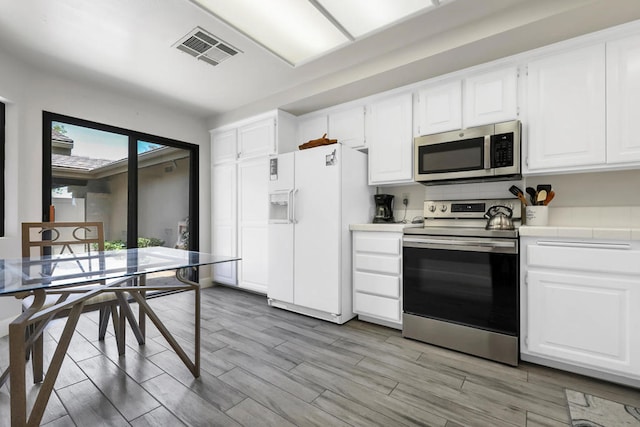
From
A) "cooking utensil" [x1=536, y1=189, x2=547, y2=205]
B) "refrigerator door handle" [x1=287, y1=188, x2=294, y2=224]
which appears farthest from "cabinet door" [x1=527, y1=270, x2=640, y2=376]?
"refrigerator door handle" [x1=287, y1=188, x2=294, y2=224]

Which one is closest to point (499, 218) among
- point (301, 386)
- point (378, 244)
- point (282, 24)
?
point (378, 244)

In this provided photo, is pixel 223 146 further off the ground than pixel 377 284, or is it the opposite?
pixel 223 146

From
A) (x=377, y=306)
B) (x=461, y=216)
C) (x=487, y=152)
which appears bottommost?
(x=377, y=306)

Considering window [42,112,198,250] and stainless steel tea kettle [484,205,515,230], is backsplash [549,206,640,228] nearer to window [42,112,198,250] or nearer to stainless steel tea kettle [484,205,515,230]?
stainless steel tea kettle [484,205,515,230]

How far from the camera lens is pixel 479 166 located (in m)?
2.36

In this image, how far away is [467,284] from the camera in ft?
7.12

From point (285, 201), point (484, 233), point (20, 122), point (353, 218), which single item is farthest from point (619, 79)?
point (20, 122)

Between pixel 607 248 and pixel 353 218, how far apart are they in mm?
1812

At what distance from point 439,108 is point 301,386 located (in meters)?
2.44

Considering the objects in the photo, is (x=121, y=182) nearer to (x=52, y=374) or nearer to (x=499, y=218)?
(x=52, y=374)

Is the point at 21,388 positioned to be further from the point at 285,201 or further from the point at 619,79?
the point at 619,79

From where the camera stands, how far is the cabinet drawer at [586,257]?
66.9 inches

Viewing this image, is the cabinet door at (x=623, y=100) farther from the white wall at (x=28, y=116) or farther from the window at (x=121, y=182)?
the white wall at (x=28, y=116)

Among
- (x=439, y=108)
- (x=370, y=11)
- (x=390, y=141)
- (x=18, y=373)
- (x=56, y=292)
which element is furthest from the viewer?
(x=390, y=141)
